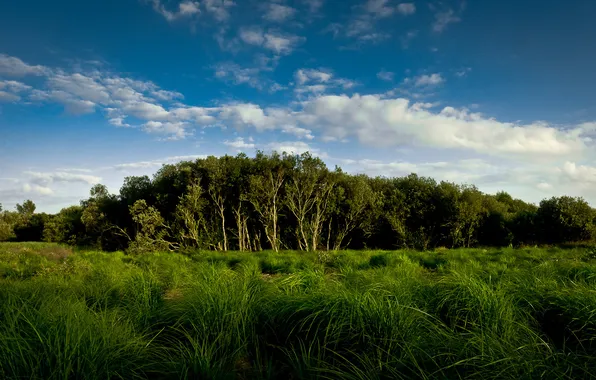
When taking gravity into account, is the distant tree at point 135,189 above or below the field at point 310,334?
above

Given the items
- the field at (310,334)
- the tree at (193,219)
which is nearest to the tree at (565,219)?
the field at (310,334)

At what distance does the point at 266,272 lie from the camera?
9.80 meters

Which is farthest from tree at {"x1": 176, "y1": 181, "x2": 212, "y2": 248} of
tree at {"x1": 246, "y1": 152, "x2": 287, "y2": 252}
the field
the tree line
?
the field

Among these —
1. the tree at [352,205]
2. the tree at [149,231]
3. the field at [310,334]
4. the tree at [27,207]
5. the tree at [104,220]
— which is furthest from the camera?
the tree at [27,207]

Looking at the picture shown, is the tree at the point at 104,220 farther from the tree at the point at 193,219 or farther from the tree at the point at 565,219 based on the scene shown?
the tree at the point at 565,219

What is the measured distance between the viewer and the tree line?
80.1ft

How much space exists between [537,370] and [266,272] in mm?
7893

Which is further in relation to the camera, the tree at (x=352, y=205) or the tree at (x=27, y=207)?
the tree at (x=27, y=207)

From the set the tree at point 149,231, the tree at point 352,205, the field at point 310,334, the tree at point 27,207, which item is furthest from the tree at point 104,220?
the tree at point 27,207

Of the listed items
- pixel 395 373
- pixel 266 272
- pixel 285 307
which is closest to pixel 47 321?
pixel 285 307

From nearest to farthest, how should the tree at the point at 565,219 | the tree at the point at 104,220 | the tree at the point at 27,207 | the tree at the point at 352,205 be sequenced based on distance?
the tree at the point at 565,219, the tree at the point at 352,205, the tree at the point at 104,220, the tree at the point at 27,207

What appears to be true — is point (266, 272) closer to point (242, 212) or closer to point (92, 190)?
point (242, 212)

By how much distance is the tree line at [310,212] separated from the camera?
24422 millimetres

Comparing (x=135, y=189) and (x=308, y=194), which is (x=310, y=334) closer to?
(x=308, y=194)
